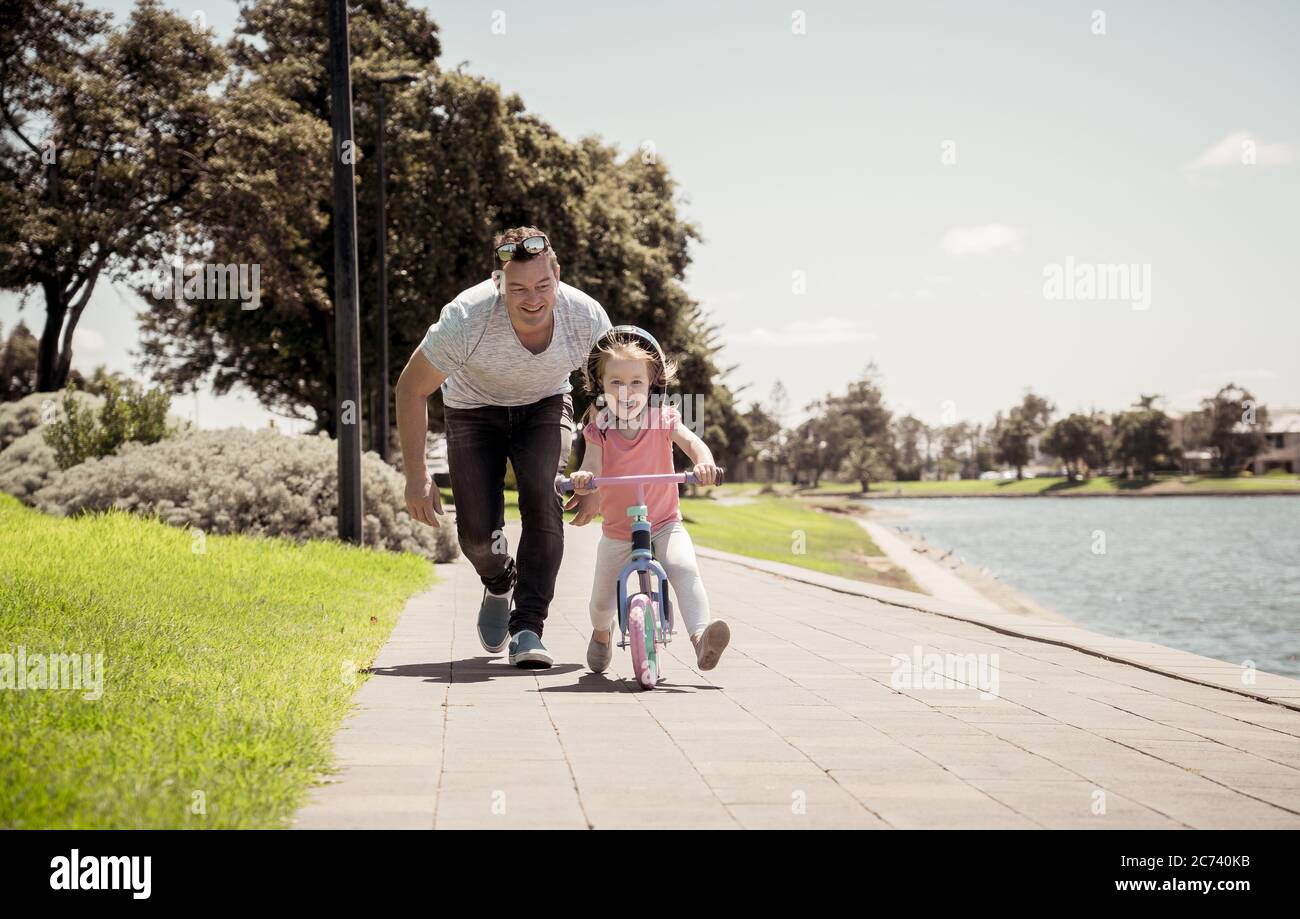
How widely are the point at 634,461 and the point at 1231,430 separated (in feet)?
437

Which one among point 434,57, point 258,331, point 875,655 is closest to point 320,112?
point 434,57

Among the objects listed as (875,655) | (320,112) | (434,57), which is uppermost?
(434,57)

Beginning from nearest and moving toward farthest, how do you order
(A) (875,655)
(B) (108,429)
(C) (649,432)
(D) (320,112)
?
(C) (649,432)
(A) (875,655)
(B) (108,429)
(D) (320,112)

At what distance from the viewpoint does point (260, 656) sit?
19.6ft

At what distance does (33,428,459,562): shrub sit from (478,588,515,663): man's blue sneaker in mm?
6828

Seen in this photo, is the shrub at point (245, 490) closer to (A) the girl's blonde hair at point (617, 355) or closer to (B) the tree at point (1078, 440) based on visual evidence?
(A) the girl's blonde hair at point (617, 355)

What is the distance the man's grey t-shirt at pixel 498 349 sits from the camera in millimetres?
5828

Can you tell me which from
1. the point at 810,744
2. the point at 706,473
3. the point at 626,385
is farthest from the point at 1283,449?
the point at 810,744

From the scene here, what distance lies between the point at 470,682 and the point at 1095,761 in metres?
2.97

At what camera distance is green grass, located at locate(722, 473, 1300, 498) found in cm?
11269

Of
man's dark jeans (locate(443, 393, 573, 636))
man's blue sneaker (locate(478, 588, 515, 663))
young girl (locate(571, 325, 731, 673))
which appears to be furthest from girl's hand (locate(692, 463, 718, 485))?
man's blue sneaker (locate(478, 588, 515, 663))

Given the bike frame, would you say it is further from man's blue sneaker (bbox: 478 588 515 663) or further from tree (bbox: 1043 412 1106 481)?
tree (bbox: 1043 412 1106 481)

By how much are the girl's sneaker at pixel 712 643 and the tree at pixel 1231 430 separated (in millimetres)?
131037
